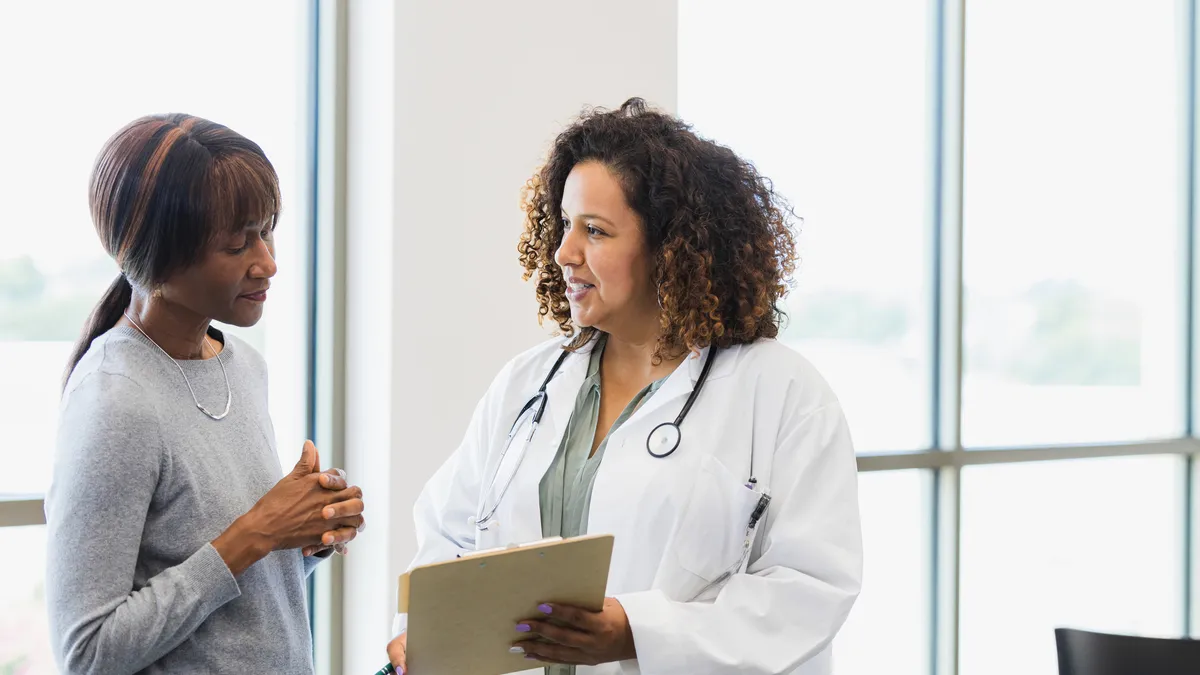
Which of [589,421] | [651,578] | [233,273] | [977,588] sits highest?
[233,273]

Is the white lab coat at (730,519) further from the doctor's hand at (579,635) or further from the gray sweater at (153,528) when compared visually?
the gray sweater at (153,528)

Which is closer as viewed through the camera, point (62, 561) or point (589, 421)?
point (62, 561)

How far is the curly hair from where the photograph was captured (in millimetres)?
1646

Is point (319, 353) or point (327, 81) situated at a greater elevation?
point (327, 81)

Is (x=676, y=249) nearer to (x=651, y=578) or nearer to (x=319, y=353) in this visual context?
(x=651, y=578)

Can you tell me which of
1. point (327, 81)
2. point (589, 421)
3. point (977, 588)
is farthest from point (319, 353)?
point (977, 588)

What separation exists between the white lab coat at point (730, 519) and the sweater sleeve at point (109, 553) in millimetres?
526

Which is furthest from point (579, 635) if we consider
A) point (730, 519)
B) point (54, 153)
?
point (54, 153)

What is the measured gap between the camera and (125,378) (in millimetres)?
1260

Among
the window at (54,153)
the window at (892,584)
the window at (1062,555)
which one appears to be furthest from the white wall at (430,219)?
the window at (1062,555)

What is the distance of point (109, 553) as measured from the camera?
1194mm

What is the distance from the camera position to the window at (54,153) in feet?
6.88

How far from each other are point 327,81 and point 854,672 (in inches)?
92.3

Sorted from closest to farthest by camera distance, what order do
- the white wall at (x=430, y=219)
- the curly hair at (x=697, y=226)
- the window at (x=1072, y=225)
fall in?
the curly hair at (x=697, y=226) < the white wall at (x=430, y=219) < the window at (x=1072, y=225)
